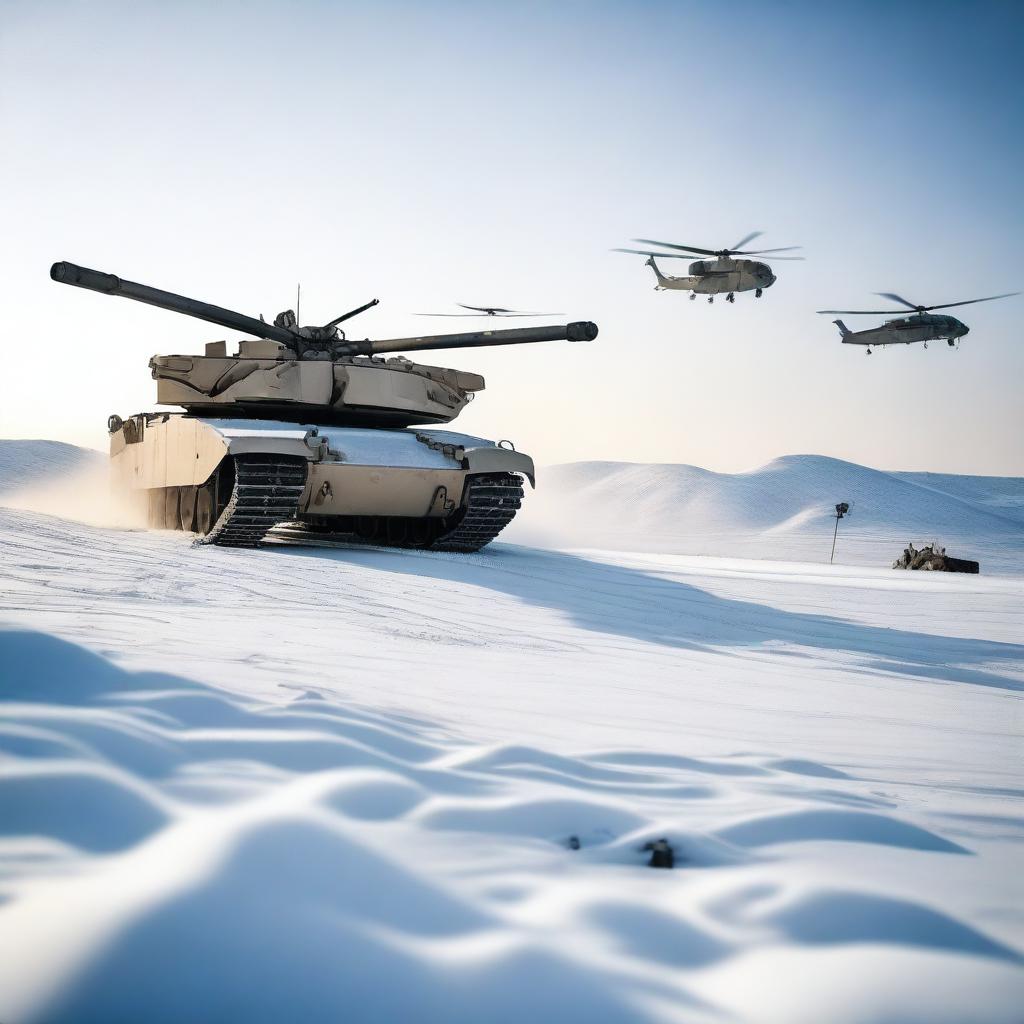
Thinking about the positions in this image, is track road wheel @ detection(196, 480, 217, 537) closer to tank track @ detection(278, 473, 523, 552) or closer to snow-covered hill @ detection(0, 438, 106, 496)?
tank track @ detection(278, 473, 523, 552)

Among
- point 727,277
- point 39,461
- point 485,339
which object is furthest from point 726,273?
point 39,461

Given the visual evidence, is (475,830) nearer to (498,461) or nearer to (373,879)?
(373,879)

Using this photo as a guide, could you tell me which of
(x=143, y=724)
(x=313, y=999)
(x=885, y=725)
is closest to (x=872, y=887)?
(x=313, y=999)

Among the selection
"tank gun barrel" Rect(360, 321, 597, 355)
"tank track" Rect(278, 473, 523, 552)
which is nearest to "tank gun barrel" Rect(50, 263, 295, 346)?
"tank gun barrel" Rect(360, 321, 597, 355)

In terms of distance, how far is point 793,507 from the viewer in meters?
57.5

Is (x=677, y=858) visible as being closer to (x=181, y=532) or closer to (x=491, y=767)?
(x=491, y=767)

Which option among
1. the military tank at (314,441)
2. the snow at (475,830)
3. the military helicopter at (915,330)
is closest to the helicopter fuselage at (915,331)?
the military helicopter at (915,330)

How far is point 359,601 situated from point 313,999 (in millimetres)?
5212

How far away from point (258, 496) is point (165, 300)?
9.17ft

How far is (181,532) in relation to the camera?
12273 millimetres

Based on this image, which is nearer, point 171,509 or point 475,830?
point 475,830

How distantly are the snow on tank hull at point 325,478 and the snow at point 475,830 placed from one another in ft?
15.5

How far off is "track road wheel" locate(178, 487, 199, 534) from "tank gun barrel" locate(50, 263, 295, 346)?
6.73ft

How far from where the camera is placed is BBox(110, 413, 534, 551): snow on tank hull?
987cm
